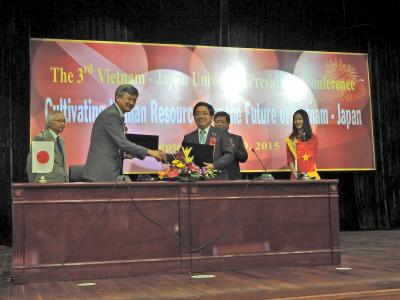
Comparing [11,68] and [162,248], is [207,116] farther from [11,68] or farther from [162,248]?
[11,68]

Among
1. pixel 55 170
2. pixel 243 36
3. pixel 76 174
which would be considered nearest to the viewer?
pixel 55 170

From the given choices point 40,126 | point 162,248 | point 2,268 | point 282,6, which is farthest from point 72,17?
point 162,248

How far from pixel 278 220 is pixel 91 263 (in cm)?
132

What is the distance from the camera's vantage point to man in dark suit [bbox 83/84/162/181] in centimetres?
354

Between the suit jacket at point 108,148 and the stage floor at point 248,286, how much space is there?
71 centimetres

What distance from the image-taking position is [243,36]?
6629mm

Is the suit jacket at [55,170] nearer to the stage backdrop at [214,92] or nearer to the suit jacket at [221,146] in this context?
the suit jacket at [221,146]

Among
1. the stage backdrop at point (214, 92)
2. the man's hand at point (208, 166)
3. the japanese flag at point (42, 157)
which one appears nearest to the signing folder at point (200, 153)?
the man's hand at point (208, 166)

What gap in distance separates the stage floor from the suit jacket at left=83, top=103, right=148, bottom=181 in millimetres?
706

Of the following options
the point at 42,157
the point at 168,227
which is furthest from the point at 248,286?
the point at 42,157

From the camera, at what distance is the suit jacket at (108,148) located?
354 cm

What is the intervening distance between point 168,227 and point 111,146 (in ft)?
2.18

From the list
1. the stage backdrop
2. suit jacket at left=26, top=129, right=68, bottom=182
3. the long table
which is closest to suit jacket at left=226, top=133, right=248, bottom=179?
the long table

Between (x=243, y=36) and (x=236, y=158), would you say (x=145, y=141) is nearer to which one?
(x=236, y=158)
